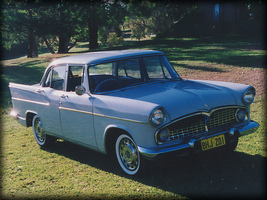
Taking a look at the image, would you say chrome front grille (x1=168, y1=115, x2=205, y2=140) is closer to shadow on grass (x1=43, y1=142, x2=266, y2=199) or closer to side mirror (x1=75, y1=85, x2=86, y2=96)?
shadow on grass (x1=43, y1=142, x2=266, y2=199)

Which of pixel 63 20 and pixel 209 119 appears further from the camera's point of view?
pixel 63 20

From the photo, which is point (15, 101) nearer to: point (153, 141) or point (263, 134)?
point (153, 141)

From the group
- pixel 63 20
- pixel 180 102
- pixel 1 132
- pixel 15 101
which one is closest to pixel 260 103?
pixel 180 102

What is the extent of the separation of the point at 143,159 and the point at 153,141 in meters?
0.36

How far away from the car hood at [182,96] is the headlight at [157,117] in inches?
3.6

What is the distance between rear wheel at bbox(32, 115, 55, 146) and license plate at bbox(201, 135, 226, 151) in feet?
11.2

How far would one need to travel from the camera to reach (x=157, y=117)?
14.2 ft

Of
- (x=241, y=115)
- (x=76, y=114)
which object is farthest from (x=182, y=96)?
(x=76, y=114)

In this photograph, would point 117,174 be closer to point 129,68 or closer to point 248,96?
point 129,68

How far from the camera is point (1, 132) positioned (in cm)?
856

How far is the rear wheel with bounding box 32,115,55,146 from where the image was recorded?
6.77 meters

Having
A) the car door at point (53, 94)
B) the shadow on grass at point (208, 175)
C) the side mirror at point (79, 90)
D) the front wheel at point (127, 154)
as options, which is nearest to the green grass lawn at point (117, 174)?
the shadow on grass at point (208, 175)

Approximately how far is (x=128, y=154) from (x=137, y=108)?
30.7 inches

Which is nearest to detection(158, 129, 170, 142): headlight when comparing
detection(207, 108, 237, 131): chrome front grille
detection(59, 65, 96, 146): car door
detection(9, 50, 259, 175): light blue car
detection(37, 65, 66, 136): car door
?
detection(9, 50, 259, 175): light blue car
